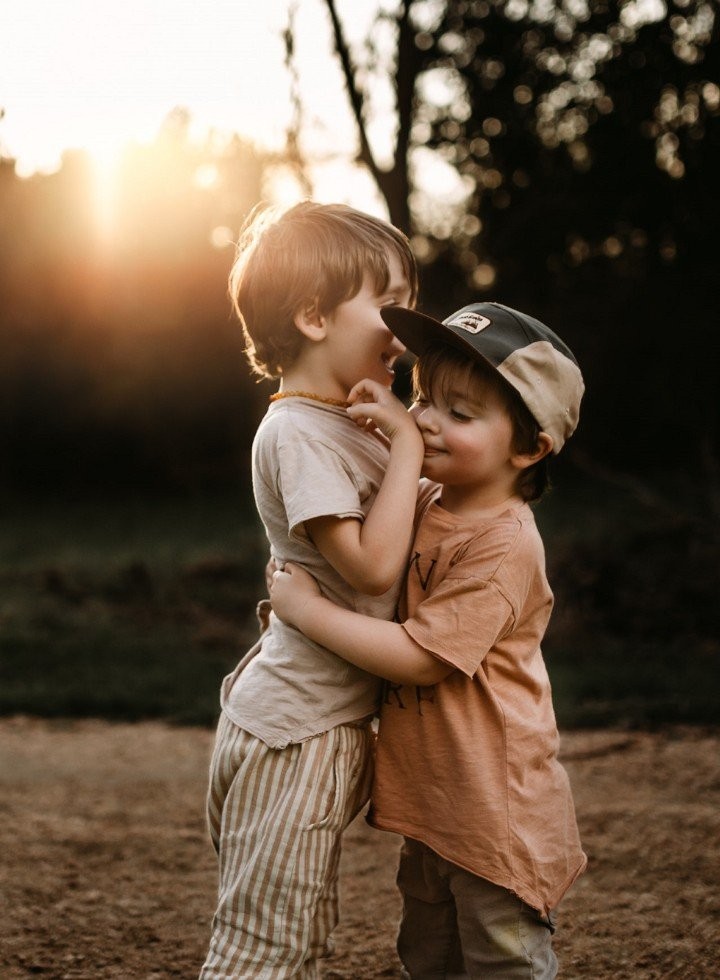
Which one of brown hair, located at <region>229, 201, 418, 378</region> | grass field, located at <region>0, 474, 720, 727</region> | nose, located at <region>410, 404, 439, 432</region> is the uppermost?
brown hair, located at <region>229, 201, 418, 378</region>

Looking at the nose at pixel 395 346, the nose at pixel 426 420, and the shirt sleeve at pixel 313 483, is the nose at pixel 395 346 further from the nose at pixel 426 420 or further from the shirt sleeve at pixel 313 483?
the shirt sleeve at pixel 313 483

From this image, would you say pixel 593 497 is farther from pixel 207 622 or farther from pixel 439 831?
pixel 439 831

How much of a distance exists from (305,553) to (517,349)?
563 mm

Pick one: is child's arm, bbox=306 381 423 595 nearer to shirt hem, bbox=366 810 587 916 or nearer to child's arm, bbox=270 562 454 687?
child's arm, bbox=270 562 454 687

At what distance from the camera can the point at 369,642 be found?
1.96m

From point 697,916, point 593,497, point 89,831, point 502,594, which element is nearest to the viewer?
point 502,594

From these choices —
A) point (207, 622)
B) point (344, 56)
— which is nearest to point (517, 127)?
point (344, 56)

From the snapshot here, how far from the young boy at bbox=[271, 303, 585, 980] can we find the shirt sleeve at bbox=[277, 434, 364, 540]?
4.5 inches

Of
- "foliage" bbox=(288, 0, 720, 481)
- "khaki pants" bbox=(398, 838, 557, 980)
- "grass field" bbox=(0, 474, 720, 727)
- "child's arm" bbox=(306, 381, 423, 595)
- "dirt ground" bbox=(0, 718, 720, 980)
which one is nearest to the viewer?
"child's arm" bbox=(306, 381, 423, 595)

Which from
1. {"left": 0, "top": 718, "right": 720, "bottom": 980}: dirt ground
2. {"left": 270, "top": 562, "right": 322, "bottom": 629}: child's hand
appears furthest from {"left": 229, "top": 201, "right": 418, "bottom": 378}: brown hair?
{"left": 0, "top": 718, "right": 720, "bottom": 980}: dirt ground

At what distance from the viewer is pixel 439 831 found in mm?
2035

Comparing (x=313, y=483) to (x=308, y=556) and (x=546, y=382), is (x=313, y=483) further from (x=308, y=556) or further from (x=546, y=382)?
(x=546, y=382)

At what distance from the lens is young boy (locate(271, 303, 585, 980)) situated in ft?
6.48

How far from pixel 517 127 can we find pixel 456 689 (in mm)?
7019
